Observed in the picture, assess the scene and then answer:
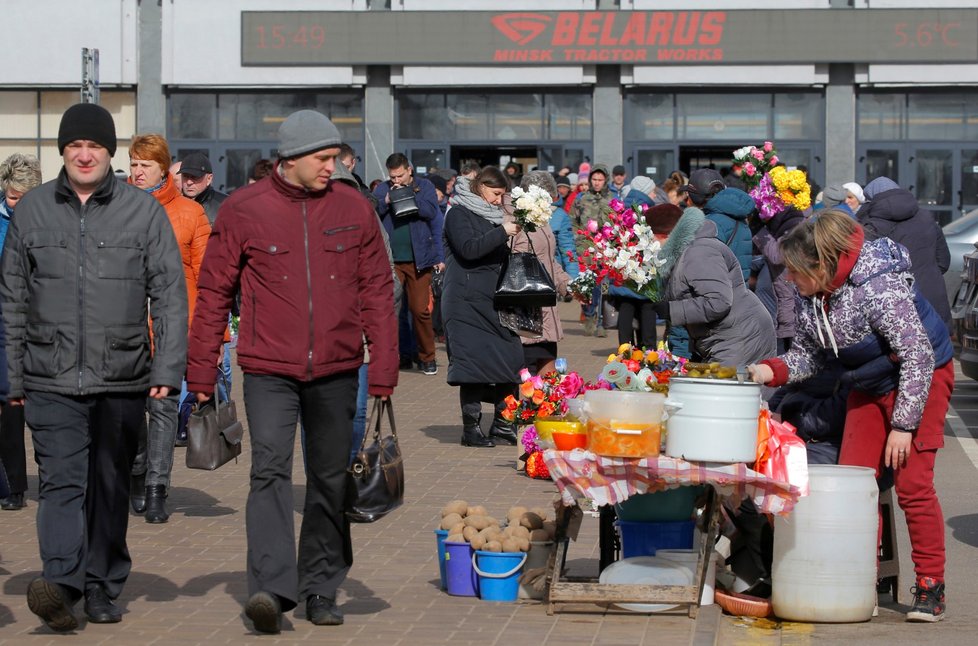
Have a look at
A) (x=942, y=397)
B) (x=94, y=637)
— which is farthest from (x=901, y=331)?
(x=94, y=637)

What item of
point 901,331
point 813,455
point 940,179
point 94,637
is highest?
point 940,179

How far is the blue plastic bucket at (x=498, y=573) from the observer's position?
723 centimetres

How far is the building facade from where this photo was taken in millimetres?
33000

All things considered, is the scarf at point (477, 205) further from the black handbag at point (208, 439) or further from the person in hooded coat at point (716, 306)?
the black handbag at point (208, 439)

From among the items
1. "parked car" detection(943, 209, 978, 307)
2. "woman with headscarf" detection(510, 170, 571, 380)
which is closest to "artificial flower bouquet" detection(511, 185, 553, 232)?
"woman with headscarf" detection(510, 170, 571, 380)

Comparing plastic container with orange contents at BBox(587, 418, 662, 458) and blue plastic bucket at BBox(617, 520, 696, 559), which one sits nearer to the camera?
plastic container with orange contents at BBox(587, 418, 662, 458)

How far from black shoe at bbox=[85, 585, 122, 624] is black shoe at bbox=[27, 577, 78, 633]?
28 centimetres

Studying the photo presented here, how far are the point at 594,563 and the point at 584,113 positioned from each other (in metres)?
26.3

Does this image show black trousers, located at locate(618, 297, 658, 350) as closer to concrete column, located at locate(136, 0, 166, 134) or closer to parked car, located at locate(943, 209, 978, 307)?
parked car, located at locate(943, 209, 978, 307)

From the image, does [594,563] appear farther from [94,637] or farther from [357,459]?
[94,637]

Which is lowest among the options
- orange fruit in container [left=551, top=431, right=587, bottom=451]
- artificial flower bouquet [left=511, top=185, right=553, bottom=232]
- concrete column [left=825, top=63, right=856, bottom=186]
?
orange fruit in container [left=551, top=431, right=587, bottom=451]

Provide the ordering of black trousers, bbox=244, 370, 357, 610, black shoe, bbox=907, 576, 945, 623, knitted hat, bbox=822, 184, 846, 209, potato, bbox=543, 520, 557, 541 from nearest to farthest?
black trousers, bbox=244, 370, 357, 610 → black shoe, bbox=907, 576, 945, 623 → potato, bbox=543, 520, 557, 541 → knitted hat, bbox=822, 184, 846, 209

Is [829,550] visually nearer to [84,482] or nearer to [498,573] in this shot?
[498,573]

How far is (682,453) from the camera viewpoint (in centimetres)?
665
